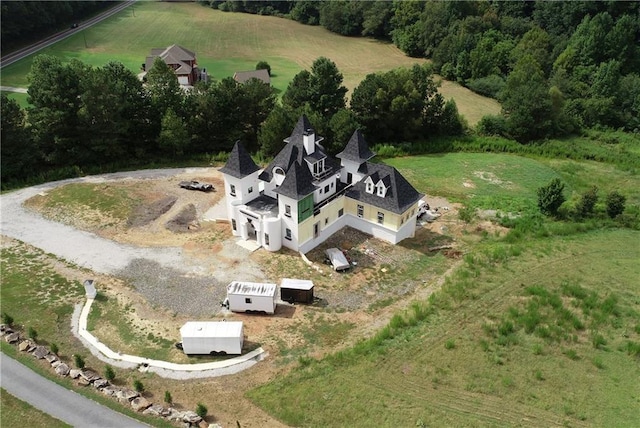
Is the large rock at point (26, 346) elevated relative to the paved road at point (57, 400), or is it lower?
elevated

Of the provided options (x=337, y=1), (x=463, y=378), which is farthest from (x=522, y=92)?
(x=337, y=1)

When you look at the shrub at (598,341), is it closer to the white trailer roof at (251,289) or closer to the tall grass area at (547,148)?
the white trailer roof at (251,289)

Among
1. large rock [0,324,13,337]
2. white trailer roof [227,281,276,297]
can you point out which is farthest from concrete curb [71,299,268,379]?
large rock [0,324,13,337]

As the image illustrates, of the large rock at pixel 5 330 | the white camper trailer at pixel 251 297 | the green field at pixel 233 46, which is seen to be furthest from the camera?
the green field at pixel 233 46

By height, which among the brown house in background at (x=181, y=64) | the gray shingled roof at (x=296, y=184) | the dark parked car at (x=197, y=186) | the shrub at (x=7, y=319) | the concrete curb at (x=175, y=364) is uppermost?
the brown house in background at (x=181, y=64)

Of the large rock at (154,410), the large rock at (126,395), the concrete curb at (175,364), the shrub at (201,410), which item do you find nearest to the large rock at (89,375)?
the concrete curb at (175,364)

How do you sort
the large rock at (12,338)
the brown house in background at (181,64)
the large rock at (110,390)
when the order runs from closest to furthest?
the large rock at (110,390) → the large rock at (12,338) → the brown house in background at (181,64)

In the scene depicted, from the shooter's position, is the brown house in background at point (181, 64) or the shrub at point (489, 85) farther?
the shrub at point (489, 85)

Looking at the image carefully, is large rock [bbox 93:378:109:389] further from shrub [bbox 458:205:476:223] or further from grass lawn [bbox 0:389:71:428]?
shrub [bbox 458:205:476:223]
